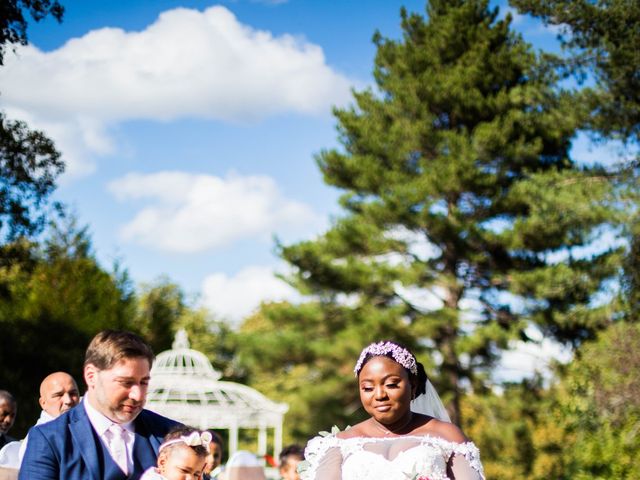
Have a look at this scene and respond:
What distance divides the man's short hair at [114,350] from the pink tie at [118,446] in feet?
1.05

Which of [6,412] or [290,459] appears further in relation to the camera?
[290,459]

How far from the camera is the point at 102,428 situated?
3885 mm

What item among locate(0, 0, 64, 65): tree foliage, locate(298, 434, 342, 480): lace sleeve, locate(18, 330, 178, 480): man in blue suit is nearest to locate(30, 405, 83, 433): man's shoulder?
locate(18, 330, 178, 480): man in blue suit

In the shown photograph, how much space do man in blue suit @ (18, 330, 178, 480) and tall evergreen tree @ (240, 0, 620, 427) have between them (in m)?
17.5

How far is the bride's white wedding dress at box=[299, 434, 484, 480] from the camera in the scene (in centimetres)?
400

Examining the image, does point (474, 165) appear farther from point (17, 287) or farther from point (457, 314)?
point (17, 287)

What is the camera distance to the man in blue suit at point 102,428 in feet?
12.3

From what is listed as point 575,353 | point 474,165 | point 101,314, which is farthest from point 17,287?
point 575,353

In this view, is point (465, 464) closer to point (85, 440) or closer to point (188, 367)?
point (85, 440)

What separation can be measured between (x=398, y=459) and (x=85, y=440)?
1.38m

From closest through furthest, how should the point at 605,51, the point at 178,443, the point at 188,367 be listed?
the point at 178,443, the point at 605,51, the point at 188,367

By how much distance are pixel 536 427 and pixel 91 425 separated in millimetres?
20491

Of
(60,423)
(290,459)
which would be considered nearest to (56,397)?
(60,423)

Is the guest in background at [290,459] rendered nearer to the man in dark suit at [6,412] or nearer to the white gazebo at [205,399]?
the man in dark suit at [6,412]
